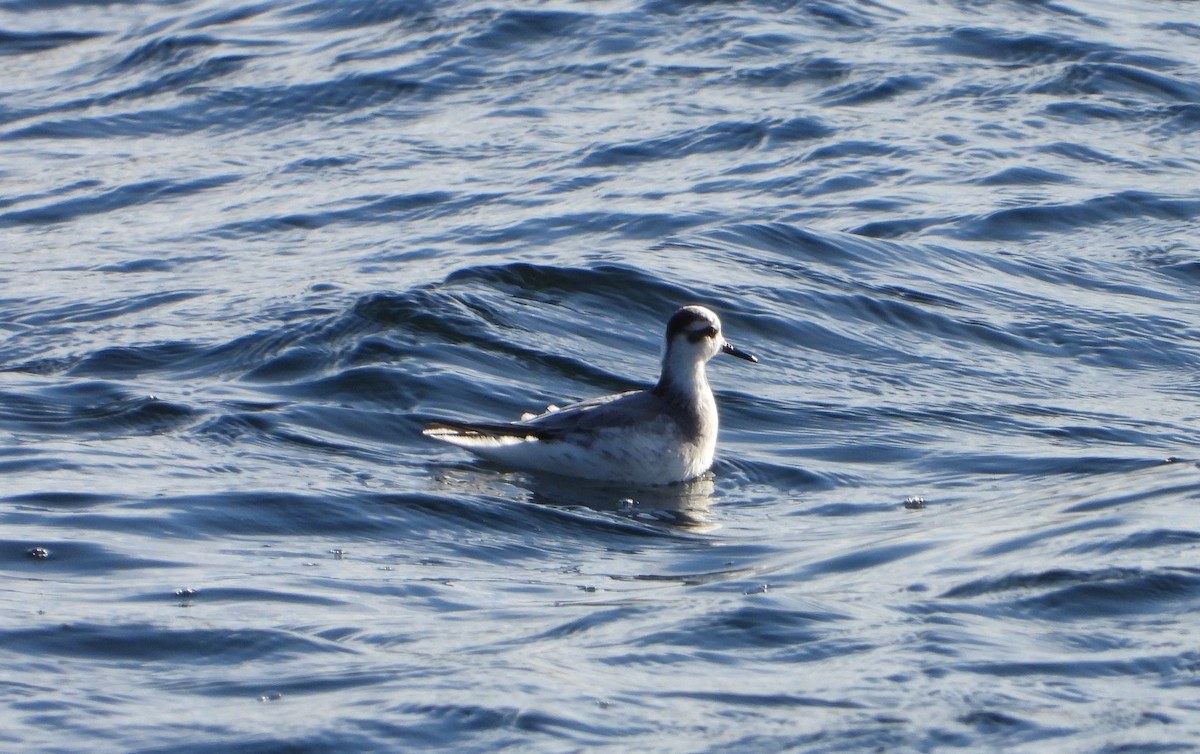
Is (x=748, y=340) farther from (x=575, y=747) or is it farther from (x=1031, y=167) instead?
(x=575, y=747)

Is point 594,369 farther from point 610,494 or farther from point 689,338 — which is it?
point 610,494

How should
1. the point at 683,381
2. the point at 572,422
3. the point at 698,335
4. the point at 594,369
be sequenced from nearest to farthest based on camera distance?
1. the point at 572,422
2. the point at 683,381
3. the point at 698,335
4. the point at 594,369

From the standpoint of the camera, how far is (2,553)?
752 centimetres

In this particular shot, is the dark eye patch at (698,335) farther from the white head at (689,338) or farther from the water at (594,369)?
the water at (594,369)

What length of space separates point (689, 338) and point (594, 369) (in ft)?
4.43

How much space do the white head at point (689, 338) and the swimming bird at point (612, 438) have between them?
0.20m

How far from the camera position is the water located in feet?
19.7

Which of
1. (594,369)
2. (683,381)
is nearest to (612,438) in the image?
(683,381)

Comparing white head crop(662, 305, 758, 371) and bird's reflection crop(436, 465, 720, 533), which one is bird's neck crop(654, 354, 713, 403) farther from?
bird's reflection crop(436, 465, 720, 533)

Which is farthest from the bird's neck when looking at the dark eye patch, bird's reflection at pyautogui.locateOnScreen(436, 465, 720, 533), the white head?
bird's reflection at pyautogui.locateOnScreen(436, 465, 720, 533)

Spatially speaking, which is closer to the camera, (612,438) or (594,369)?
(612,438)

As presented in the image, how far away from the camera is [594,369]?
11.8 m

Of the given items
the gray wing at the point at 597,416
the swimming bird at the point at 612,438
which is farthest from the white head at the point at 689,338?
the gray wing at the point at 597,416

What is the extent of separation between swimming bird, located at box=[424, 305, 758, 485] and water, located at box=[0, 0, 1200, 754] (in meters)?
0.18
